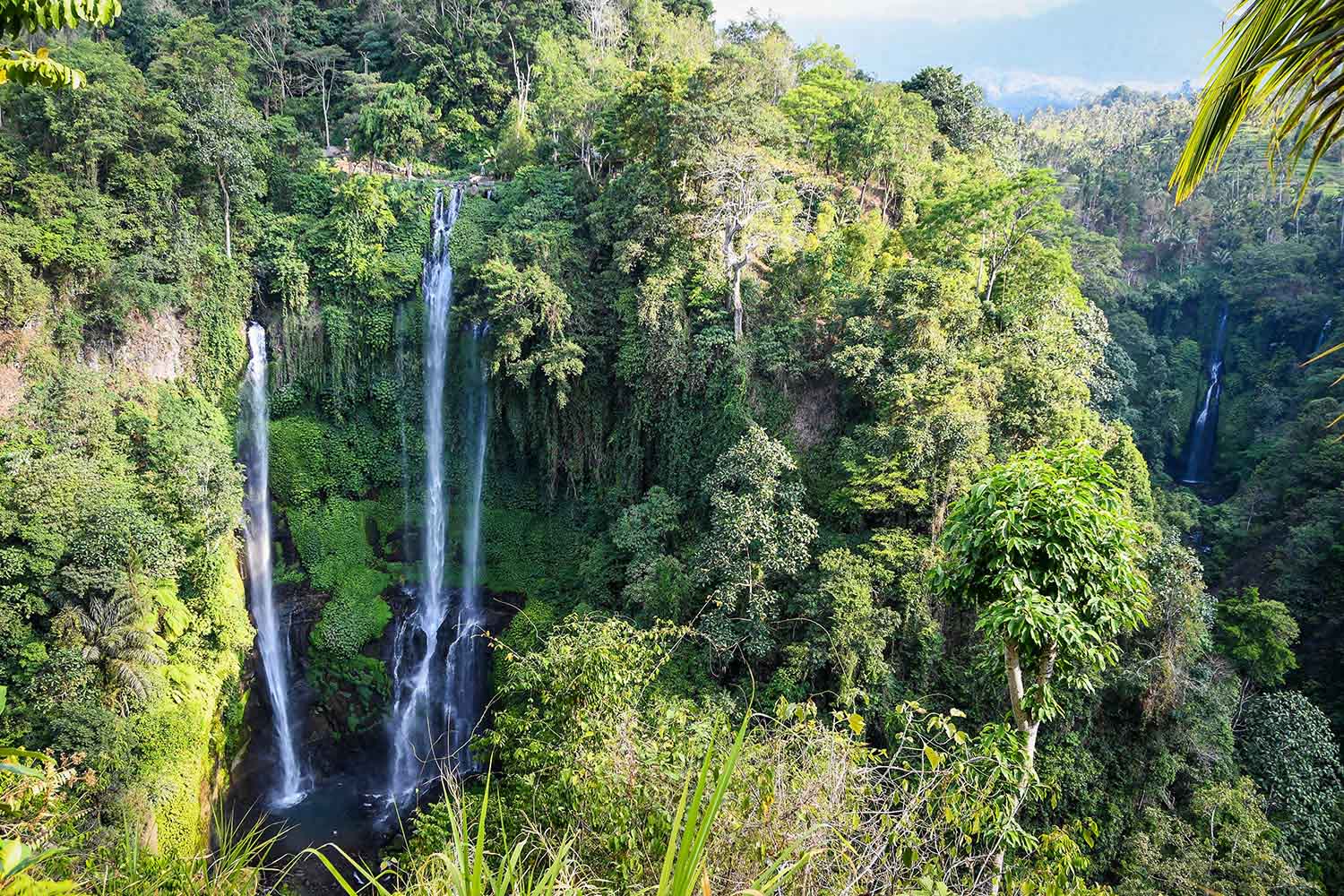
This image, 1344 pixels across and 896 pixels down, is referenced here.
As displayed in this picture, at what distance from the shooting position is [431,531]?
55.9ft

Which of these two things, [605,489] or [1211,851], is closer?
[1211,851]

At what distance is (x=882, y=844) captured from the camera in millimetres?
2877

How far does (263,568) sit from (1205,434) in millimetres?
28678

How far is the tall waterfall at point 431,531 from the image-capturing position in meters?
15.3

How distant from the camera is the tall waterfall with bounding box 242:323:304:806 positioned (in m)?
14.3

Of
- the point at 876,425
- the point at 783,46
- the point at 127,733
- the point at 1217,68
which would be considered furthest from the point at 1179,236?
the point at 127,733

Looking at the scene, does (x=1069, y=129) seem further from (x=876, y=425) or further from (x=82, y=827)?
(x=82, y=827)

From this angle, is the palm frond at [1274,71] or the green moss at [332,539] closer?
the palm frond at [1274,71]

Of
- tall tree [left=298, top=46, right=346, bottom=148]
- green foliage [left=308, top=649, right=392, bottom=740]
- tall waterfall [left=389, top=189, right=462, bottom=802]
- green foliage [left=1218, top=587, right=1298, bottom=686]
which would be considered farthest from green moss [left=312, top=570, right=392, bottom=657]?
A: green foliage [left=1218, top=587, right=1298, bottom=686]

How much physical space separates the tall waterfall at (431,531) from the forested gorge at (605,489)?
93mm

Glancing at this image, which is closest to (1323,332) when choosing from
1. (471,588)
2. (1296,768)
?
(1296,768)

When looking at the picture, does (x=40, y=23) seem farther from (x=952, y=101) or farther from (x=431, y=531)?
(x=952, y=101)

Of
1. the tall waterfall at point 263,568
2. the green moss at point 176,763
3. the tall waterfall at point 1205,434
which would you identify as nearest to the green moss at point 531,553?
the tall waterfall at point 263,568

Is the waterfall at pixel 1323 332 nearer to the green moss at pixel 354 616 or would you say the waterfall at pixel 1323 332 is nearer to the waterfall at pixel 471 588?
the waterfall at pixel 471 588
